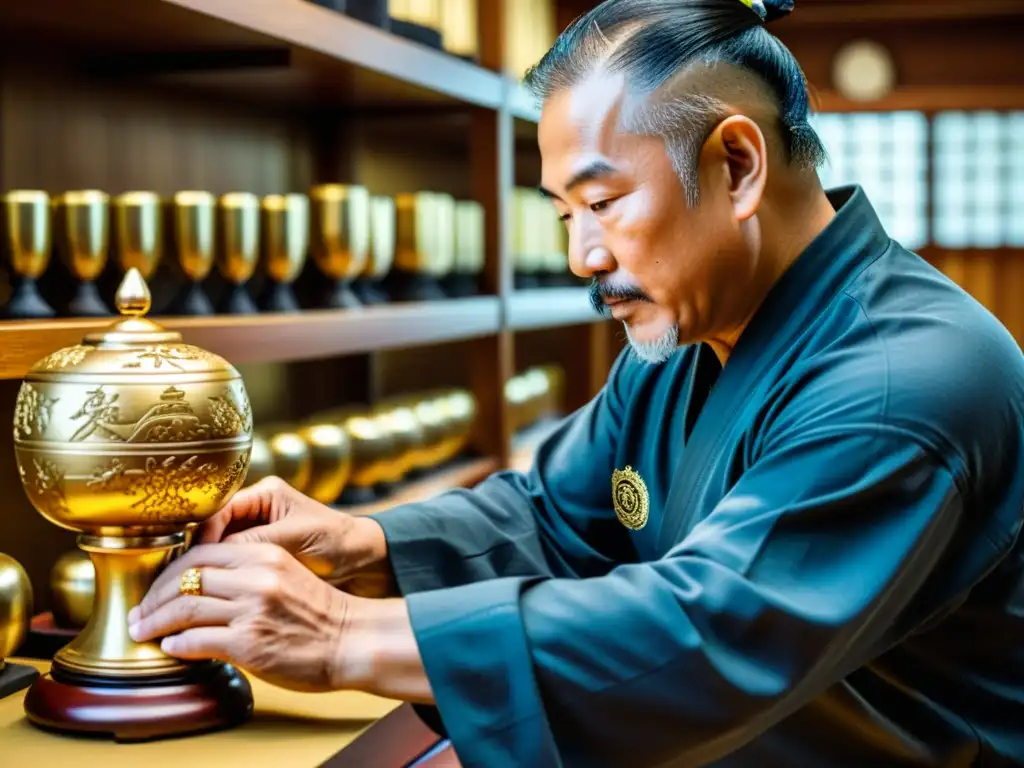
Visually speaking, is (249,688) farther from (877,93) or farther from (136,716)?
(877,93)

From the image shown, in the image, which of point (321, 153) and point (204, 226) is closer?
point (204, 226)

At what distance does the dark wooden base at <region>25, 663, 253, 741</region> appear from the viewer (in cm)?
131

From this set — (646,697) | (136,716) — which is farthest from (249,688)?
(646,697)

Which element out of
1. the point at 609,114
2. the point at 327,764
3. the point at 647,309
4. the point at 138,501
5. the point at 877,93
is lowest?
the point at 327,764

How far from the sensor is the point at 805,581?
1.22 metres

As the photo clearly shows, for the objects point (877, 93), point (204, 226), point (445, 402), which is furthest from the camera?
point (877, 93)

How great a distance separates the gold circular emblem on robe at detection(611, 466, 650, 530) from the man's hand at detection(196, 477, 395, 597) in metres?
0.35

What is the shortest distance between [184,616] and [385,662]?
0.20m

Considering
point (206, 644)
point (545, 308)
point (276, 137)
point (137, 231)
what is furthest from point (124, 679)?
point (545, 308)

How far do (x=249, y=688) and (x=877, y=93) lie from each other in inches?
198

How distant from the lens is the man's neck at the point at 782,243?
156 cm

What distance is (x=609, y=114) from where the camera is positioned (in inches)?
57.6

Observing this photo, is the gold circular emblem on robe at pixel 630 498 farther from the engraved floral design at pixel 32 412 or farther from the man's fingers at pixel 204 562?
the engraved floral design at pixel 32 412

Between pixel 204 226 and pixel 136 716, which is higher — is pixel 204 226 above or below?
above
